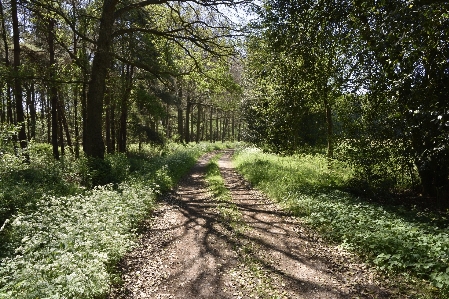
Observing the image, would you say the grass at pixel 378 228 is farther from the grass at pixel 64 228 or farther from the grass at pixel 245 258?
the grass at pixel 64 228

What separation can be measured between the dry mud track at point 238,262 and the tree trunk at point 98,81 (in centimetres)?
577

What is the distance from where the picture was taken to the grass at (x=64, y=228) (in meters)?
4.10

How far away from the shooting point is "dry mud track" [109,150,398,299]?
5027 millimetres

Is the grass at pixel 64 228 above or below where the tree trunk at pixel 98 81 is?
below

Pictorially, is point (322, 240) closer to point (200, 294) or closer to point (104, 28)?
point (200, 294)

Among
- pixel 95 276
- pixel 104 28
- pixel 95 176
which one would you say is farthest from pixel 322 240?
pixel 104 28

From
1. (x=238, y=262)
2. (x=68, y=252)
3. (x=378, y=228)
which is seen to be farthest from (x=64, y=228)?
(x=378, y=228)

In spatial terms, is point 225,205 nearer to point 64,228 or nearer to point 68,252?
point 64,228

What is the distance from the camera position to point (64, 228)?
19.2 feet

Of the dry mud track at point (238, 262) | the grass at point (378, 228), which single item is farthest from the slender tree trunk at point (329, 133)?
the dry mud track at point (238, 262)

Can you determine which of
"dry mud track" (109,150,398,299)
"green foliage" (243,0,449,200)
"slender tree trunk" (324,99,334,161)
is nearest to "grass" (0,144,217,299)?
"dry mud track" (109,150,398,299)

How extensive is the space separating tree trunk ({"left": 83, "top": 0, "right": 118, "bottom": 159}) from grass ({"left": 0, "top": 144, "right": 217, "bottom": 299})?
130 centimetres

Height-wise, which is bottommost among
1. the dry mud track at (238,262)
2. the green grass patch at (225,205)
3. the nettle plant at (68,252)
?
the dry mud track at (238,262)

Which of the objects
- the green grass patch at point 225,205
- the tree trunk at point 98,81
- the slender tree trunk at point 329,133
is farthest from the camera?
the slender tree trunk at point 329,133
